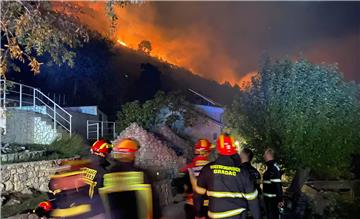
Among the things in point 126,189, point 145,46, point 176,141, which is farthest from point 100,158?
point 145,46

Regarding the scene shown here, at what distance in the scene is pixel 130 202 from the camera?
5062mm

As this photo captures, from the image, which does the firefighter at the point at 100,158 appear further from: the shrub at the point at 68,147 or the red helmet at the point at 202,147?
the shrub at the point at 68,147

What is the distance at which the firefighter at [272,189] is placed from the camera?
7.92m

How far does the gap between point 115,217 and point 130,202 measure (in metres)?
0.24

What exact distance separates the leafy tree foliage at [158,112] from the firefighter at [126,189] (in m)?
16.7

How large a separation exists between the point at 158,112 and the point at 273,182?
15671mm

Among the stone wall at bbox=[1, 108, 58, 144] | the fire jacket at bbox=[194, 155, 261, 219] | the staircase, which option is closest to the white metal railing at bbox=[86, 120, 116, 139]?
the staircase

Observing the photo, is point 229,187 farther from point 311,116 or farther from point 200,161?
point 311,116

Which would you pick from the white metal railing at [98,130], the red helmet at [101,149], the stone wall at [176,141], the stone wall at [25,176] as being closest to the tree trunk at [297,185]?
the stone wall at [25,176]

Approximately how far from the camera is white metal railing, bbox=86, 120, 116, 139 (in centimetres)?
2085

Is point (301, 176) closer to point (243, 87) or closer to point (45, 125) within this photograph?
point (243, 87)

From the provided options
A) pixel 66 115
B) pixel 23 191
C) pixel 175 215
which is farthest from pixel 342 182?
pixel 66 115

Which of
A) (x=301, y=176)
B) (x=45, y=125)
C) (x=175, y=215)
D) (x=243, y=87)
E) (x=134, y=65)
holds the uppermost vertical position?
(x=134, y=65)

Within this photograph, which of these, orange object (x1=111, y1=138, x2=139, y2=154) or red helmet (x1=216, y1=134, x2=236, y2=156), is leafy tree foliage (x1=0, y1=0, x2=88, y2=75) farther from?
red helmet (x1=216, y1=134, x2=236, y2=156)
